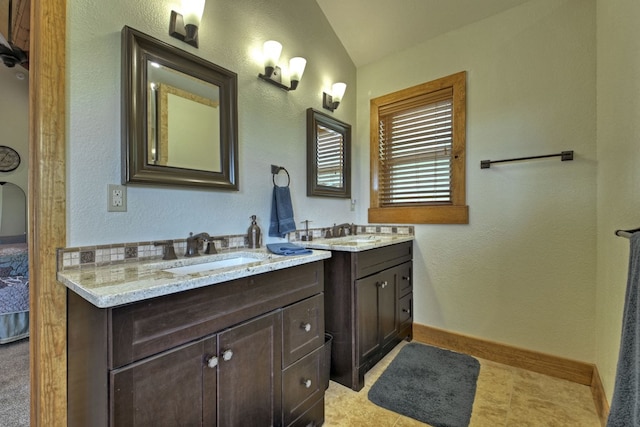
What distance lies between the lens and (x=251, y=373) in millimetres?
1118

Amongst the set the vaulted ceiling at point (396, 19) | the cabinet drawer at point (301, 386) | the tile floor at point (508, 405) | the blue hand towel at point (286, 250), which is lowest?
the tile floor at point (508, 405)

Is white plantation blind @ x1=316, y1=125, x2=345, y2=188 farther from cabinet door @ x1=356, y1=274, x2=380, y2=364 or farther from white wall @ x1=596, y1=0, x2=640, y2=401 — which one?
white wall @ x1=596, y1=0, x2=640, y2=401

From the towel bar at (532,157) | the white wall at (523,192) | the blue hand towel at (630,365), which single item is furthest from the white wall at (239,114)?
the blue hand towel at (630,365)

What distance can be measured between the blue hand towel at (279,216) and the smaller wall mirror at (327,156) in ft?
1.14

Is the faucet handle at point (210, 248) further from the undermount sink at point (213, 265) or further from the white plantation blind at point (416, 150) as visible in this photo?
the white plantation blind at point (416, 150)

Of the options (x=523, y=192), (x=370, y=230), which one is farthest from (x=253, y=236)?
(x=523, y=192)

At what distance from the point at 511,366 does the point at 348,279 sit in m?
1.41

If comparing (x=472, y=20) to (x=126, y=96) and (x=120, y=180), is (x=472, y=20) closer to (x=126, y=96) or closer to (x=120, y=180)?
(x=126, y=96)

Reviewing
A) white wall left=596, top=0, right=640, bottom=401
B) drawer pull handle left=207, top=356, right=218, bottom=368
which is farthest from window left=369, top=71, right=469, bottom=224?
drawer pull handle left=207, top=356, right=218, bottom=368

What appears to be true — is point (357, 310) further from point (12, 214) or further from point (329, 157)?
point (12, 214)

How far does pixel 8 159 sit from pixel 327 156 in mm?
4490

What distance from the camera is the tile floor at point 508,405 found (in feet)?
4.93

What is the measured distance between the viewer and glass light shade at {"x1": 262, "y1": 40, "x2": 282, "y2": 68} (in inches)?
71.9

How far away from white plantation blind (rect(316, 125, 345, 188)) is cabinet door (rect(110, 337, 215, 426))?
1.64m
